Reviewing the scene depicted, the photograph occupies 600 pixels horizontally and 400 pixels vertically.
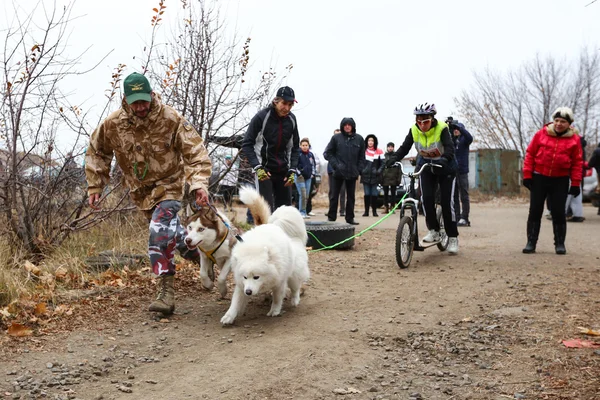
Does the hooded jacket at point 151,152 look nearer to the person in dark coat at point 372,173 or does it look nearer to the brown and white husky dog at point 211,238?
the brown and white husky dog at point 211,238

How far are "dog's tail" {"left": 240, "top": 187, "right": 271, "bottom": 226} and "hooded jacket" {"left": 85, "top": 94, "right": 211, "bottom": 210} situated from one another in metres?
0.59

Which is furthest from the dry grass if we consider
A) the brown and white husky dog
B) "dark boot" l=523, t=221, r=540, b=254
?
"dark boot" l=523, t=221, r=540, b=254

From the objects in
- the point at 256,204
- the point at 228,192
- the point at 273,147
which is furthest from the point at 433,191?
Answer: the point at 228,192

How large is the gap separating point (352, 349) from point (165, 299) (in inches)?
68.1

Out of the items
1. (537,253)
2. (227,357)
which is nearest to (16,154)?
(227,357)

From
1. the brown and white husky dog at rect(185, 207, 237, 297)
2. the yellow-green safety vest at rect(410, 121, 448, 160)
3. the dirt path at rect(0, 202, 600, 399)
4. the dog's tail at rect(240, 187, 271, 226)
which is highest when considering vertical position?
the yellow-green safety vest at rect(410, 121, 448, 160)

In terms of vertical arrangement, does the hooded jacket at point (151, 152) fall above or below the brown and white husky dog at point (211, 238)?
above

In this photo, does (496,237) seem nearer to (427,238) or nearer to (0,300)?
(427,238)

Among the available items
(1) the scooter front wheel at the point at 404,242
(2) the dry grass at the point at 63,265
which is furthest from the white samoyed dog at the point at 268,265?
(1) the scooter front wheel at the point at 404,242

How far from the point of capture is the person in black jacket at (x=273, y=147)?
21.8ft

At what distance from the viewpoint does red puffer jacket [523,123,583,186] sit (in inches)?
310

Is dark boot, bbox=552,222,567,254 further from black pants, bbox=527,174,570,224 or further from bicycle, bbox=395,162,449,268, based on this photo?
bicycle, bbox=395,162,449,268

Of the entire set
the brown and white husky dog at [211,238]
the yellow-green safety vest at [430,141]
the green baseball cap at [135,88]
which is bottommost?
the brown and white husky dog at [211,238]

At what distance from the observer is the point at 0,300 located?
5.11 meters
